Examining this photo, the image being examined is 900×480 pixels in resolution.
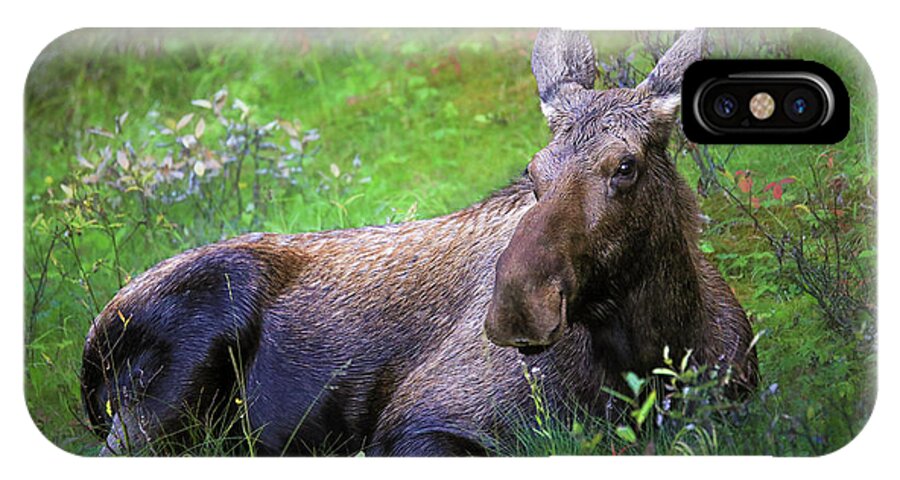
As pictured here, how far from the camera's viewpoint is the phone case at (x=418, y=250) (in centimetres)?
653

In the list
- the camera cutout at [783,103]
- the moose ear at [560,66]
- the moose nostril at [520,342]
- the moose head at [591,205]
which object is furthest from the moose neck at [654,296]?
the moose ear at [560,66]

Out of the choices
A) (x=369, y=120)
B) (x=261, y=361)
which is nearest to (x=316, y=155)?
(x=369, y=120)

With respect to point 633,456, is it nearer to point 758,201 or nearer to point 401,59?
point 758,201

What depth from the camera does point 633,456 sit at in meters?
6.55

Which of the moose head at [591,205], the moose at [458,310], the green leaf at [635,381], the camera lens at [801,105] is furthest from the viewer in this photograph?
the camera lens at [801,105]

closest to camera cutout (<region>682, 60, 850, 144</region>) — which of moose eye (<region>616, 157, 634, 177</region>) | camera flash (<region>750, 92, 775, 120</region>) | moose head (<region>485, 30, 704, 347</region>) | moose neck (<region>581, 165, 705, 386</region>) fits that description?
camera flash (<region>750, 92, 775, 120</region>)

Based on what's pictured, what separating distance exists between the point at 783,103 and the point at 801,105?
0.08m

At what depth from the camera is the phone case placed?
6.53 m

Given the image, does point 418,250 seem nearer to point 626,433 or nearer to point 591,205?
point 591,205

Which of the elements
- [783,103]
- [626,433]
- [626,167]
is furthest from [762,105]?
[626,433]

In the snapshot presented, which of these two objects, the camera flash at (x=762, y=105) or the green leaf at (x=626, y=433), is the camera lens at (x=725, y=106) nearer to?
the camera flash at (x=762, y=105)

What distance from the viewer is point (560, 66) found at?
6.63 m

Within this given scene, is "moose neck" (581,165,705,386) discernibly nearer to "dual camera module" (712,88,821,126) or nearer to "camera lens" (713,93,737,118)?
"camera lens" (713,93,737,118)

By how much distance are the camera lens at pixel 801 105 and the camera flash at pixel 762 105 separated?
62mm
